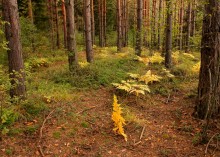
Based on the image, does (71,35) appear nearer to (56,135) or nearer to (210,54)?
(56,135)

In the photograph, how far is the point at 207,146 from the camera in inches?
206

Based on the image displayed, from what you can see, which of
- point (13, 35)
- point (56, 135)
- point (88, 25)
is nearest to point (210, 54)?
point (56, 135)

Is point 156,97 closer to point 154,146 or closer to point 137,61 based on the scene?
point 154,146

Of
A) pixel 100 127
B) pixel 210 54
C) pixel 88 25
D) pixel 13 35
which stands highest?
pixel 88 25

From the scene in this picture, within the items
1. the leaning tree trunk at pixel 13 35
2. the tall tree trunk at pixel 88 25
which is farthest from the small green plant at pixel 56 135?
the tall tree trunk at pixel 88 25

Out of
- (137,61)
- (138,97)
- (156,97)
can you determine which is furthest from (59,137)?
(137,61)

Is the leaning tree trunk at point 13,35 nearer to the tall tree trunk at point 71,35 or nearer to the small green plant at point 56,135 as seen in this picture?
the small green plant at point 56,135

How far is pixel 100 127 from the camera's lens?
6453 mm

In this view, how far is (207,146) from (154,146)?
126 centimetres

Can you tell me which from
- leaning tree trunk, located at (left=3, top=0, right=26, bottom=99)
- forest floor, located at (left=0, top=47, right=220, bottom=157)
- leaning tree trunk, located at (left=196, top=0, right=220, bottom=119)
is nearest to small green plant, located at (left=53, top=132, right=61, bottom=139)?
forest floor, located at (left=0, top=47, right=220, bottom=157)

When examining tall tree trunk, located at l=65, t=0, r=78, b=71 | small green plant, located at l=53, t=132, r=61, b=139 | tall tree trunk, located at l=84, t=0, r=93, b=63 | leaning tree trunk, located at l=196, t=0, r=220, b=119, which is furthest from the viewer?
tall tree trunk, located at l=84, t=0, r=93, b=63

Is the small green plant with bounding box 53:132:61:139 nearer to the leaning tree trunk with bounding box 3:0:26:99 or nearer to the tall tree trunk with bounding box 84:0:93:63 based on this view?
the leaning tree trunk with bounding box 3:0:26:99

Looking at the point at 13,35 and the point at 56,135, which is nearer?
the point at 56,135

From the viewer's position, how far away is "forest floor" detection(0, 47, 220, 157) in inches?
212
